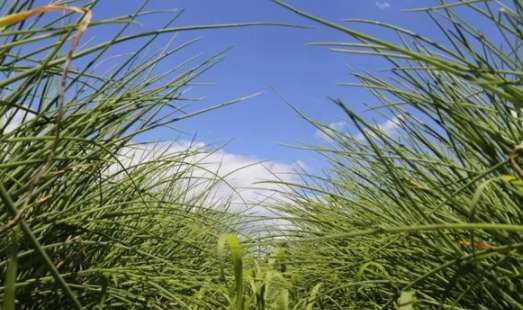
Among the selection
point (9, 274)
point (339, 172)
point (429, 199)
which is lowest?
point (9, 274)

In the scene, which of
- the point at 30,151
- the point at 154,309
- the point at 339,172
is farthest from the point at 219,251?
the point at 339,172

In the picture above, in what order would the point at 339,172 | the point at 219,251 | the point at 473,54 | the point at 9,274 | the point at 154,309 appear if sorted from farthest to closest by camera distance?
the point at 339,172
the point at 154,309
the point at 473,54
the point at 219,251
the point at 9,274

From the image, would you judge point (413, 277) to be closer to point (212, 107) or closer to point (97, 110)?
point (212, 107)

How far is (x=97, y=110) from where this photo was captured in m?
1.06

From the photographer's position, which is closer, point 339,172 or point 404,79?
point 404,79

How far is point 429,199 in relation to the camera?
1018mm

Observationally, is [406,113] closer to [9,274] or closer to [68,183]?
[68,183]

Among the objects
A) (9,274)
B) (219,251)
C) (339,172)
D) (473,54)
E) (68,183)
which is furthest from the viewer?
(339,172)

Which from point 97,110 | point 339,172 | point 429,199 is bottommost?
point 429,199

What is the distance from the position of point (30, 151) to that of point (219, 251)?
34cm

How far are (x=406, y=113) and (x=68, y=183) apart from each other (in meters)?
0.66

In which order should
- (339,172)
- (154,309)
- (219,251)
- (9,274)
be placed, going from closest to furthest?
(9,274) < (219,251) < (154,309) < (339,172)

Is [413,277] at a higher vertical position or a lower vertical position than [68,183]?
lower

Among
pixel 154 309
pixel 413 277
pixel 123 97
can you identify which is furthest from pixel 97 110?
pixel 413 277
